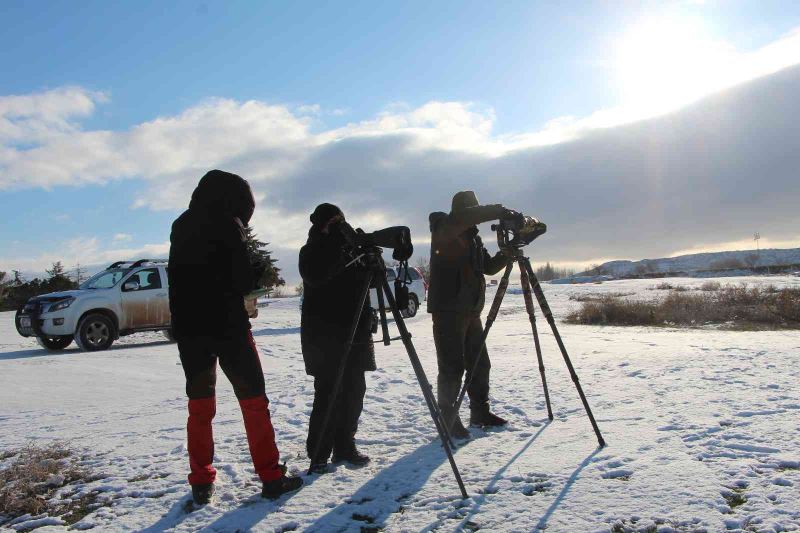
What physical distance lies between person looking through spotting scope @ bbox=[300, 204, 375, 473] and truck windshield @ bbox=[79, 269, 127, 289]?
10.2 meters

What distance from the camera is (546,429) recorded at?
477 cm

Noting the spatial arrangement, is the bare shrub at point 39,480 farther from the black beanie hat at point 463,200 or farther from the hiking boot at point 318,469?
the black beanie hat at point 463,200

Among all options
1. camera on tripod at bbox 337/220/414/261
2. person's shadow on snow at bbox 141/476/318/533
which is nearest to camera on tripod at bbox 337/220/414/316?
camera on tripod at bbox 337/220/414/261

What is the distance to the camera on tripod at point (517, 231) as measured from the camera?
14.3 feet

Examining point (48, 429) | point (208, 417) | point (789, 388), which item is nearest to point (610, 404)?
point (789, 388)

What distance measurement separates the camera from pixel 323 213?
4.12 m

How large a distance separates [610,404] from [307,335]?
318 centimetres

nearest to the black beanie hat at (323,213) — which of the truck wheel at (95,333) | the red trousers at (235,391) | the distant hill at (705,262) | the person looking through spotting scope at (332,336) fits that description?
the person looking through spotting scope at (332,336)

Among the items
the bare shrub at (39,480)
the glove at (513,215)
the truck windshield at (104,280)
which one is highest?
the truck windshield at (104,280)

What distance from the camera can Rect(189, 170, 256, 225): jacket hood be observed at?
11.7 ft

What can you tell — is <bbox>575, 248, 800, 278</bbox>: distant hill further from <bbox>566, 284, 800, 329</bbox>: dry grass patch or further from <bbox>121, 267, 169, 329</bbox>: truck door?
<bbox>121, 267, 169, 329</bbox>: truck door

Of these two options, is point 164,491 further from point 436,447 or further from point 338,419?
point 436,447

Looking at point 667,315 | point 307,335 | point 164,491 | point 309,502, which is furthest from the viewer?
point 667,315

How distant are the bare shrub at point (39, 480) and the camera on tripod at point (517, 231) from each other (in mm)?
3389
